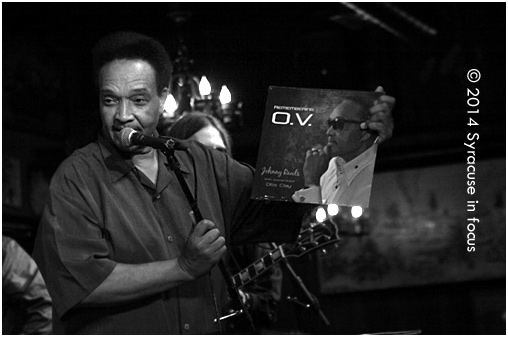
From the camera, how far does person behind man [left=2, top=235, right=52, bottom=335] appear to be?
8.18 ft

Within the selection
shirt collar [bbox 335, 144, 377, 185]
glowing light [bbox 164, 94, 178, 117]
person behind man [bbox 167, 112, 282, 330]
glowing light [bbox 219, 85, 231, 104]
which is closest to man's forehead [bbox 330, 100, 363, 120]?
shirt collar [bbox 335, 144, 377, 185]

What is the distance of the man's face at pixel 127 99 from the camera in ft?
8.25

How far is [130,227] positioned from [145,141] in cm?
24

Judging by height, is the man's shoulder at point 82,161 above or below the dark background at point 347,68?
below

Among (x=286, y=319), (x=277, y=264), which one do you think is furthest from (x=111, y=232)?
(x=286, y=319)

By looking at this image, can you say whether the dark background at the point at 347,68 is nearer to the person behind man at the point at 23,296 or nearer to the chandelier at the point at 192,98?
the chandelier at the point at 192,98

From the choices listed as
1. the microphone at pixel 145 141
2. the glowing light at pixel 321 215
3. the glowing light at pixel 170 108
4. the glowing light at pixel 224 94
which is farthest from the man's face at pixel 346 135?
the glowing light at pixel 224 94

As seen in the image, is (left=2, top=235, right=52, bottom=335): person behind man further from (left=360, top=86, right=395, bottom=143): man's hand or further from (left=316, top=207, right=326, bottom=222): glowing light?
(left=316, top=207, right=326, bottom=222): glowing light

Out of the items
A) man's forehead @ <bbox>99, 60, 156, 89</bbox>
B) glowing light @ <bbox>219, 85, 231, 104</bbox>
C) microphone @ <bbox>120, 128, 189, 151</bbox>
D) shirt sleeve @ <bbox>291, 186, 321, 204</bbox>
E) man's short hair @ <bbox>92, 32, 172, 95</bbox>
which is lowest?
shirt sleeve @ <bbox>291, 186, 321, 204</bbox>

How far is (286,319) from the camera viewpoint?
18.5 feet

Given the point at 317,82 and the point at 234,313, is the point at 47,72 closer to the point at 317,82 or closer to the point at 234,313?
the point at 317,82

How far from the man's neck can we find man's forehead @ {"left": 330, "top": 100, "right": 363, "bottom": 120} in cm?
51

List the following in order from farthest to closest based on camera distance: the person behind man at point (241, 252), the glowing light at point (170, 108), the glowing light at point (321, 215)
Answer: the glowing light at point (170, 108) → the person behind man at point (241, 252) → the glowing light at point (321, 215)

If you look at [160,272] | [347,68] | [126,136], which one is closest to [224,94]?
[126,136]
